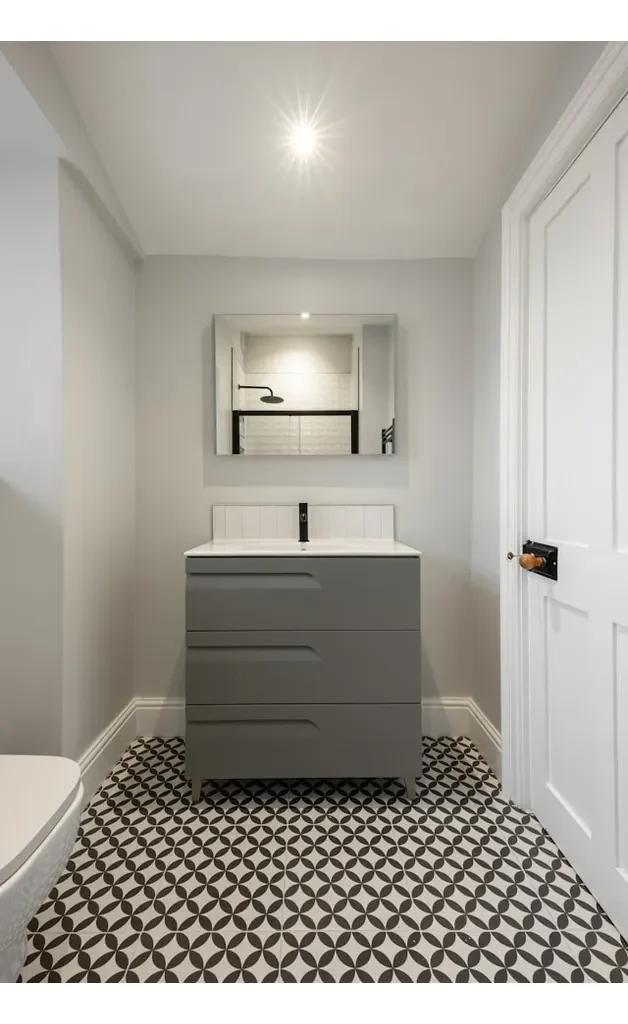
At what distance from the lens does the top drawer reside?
1.78 metres

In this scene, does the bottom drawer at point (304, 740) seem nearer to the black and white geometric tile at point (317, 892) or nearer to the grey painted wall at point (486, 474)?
the black and white geometric tile at point (317, 892)

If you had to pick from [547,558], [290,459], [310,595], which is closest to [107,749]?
[310,595]

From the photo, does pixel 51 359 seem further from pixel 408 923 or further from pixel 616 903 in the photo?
pixel 616 903

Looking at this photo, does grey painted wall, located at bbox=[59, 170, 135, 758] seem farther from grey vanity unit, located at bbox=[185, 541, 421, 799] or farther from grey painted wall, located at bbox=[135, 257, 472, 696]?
grey vanity unit, located at bbox=[185, 541, 421, 799]

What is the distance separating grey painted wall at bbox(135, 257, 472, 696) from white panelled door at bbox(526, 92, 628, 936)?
0.61m

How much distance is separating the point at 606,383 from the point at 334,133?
1211 mm

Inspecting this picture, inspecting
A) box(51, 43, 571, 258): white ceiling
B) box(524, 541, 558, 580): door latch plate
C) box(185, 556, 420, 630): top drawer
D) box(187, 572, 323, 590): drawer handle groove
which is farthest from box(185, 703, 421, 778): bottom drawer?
box(51, 43, 571, 258): white ceiling

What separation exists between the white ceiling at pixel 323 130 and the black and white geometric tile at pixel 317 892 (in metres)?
2.24

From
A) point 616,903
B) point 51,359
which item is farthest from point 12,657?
point 616,903

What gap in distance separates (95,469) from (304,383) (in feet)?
3.11

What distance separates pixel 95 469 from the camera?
1.88m

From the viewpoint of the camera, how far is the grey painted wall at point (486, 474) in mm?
1998

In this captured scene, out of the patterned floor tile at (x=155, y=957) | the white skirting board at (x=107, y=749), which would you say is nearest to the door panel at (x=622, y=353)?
the patterned floor tile at (x=155, y=957)

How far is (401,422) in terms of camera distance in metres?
2.32
